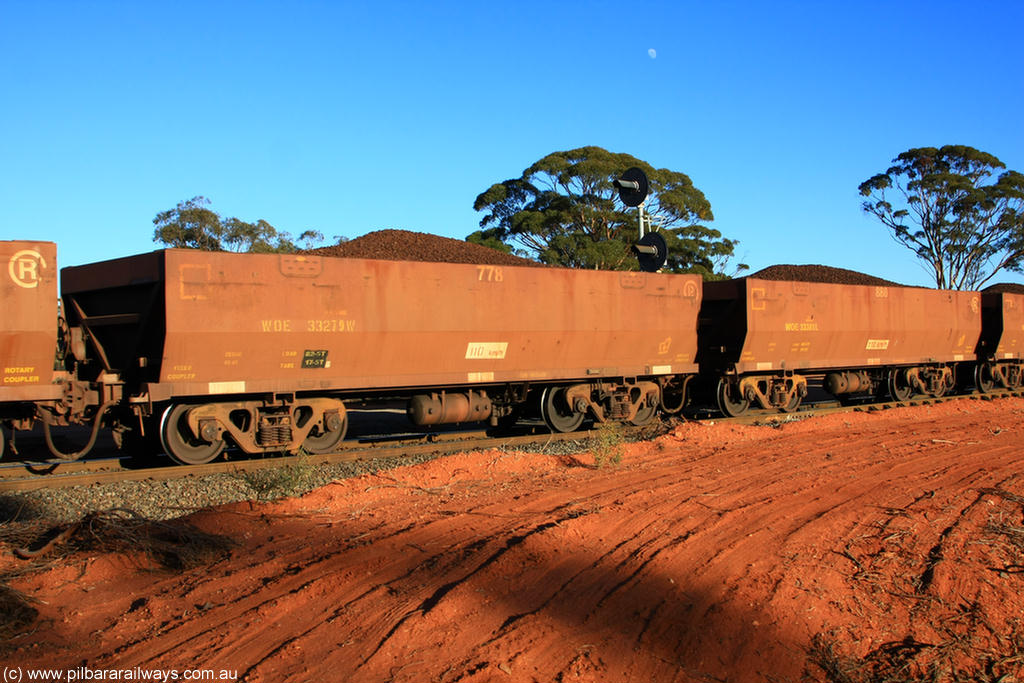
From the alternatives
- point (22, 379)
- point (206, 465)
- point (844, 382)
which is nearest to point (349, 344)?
point (206, 465)

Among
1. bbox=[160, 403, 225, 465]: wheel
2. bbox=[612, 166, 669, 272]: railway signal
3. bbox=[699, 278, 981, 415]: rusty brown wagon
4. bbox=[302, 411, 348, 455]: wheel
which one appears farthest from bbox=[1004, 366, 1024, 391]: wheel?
A: bbox=[160, 403, 225, 465]: wheel

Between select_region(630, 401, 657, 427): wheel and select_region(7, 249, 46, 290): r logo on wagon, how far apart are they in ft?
33.1

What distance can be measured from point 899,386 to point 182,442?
59.8ft

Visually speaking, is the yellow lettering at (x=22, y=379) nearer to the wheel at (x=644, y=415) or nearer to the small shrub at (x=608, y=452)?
the small shrub at (x=608, y=452)

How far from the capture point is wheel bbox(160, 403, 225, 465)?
10.4 metres

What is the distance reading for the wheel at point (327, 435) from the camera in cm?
1154

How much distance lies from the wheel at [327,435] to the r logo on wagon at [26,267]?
4.18m

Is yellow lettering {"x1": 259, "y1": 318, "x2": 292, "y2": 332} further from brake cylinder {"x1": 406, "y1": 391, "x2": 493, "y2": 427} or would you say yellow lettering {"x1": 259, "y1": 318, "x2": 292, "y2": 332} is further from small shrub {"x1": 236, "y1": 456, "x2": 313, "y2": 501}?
brake cylinder {"x1": 406, "y1": 391, "x2": 493, "y2": 427}

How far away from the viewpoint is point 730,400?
16625 mm

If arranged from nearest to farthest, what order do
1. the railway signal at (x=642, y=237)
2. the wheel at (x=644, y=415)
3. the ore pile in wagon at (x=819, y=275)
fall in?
1. the wheel at (x=644, y=415)
2. the railway signal at (x=642, y=237)
3. the ore pile in wagon at (x=819, y=275)

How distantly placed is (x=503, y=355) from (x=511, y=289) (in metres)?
1.13

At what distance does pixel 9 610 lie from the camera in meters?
4.67

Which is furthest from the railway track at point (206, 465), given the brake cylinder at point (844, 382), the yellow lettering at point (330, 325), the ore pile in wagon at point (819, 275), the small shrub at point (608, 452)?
the ore pile in wagon at point (819, 275)

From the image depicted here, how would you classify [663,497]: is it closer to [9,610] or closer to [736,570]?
[736,570]
